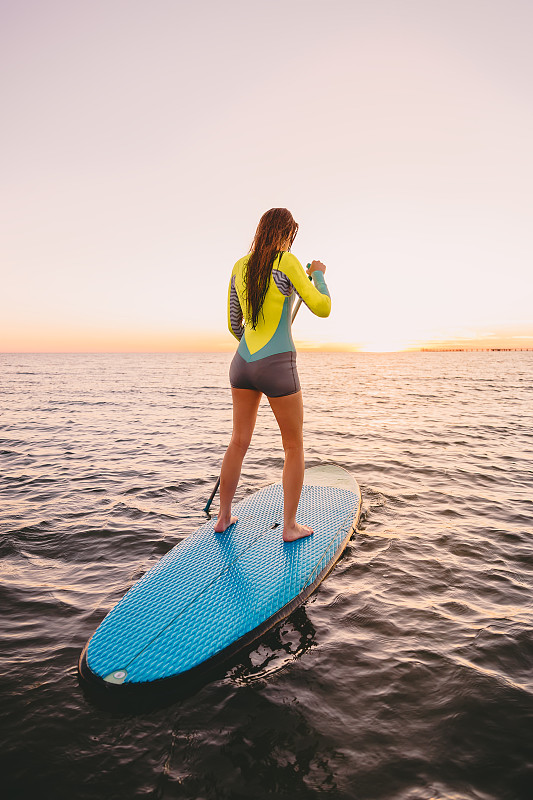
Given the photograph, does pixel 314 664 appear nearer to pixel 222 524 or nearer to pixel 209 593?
pixel 209 593

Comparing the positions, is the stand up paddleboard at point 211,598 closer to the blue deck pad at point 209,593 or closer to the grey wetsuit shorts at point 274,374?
the blue deck pad at point 209,593

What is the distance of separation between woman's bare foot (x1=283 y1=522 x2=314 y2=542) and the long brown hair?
1765 millimetres

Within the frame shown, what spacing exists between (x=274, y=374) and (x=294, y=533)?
145 cm

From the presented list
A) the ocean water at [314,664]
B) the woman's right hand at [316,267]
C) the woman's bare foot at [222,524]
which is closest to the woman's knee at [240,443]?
the woman's bare foot at [222,524]

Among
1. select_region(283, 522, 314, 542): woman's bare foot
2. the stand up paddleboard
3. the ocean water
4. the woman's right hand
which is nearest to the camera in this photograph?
the ocean water

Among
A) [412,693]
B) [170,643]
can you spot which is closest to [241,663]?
[170,643]

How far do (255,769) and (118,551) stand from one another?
2.74 meters

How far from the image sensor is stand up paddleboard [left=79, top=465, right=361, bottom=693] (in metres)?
2.43

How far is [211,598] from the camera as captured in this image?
9.76 ft

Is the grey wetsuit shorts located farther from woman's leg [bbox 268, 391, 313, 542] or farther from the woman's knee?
the woman's knee

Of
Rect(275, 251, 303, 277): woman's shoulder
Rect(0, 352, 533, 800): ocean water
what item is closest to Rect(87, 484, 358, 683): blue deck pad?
Rect(0, 352, 533, 800): ocean water

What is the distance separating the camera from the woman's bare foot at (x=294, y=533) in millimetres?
3811

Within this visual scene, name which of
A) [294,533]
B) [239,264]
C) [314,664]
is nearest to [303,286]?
[239,264]

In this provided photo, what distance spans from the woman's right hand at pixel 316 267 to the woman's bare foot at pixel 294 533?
2.17 m
